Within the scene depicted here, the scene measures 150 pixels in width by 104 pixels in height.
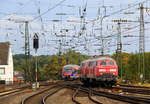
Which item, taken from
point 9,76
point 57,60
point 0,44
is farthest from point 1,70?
point 57,60

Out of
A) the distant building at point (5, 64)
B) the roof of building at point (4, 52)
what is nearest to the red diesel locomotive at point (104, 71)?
the distant building at point (5, 64)

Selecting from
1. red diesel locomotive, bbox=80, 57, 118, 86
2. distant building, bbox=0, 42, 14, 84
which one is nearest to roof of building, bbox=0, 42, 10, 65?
distant building, bbox=0, 42, 14, 84

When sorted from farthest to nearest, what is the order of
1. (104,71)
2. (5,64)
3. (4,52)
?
(4,52), (5,64), (104,71)

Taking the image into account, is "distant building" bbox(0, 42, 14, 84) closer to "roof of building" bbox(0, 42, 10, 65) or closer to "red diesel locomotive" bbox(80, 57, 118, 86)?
"roof of building" bbox(0, 42, 10, 65)

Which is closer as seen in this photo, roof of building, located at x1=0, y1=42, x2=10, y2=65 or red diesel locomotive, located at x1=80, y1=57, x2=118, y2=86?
red diesel locomotive, located at x1=80, y1=57, x2=118, y2=86

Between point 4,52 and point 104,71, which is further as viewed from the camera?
point 4,52

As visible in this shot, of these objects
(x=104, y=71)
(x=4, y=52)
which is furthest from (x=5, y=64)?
(x=104, y=71)

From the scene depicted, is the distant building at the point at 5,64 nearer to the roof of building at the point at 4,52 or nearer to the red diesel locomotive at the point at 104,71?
the roof of building at the point at 4,52

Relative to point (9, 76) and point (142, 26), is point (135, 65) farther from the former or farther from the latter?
point (142, 26)

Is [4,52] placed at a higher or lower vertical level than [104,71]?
higher

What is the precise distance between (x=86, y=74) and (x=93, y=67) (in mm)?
4669

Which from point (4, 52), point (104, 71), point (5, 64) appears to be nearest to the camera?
point (104, 71)

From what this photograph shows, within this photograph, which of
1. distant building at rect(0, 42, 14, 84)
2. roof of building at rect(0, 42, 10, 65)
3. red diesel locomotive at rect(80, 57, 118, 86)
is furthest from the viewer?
roof of building at rect(0, 42, 10, 65)

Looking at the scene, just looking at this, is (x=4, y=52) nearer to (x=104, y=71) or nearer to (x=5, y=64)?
(x=5, y=64)
